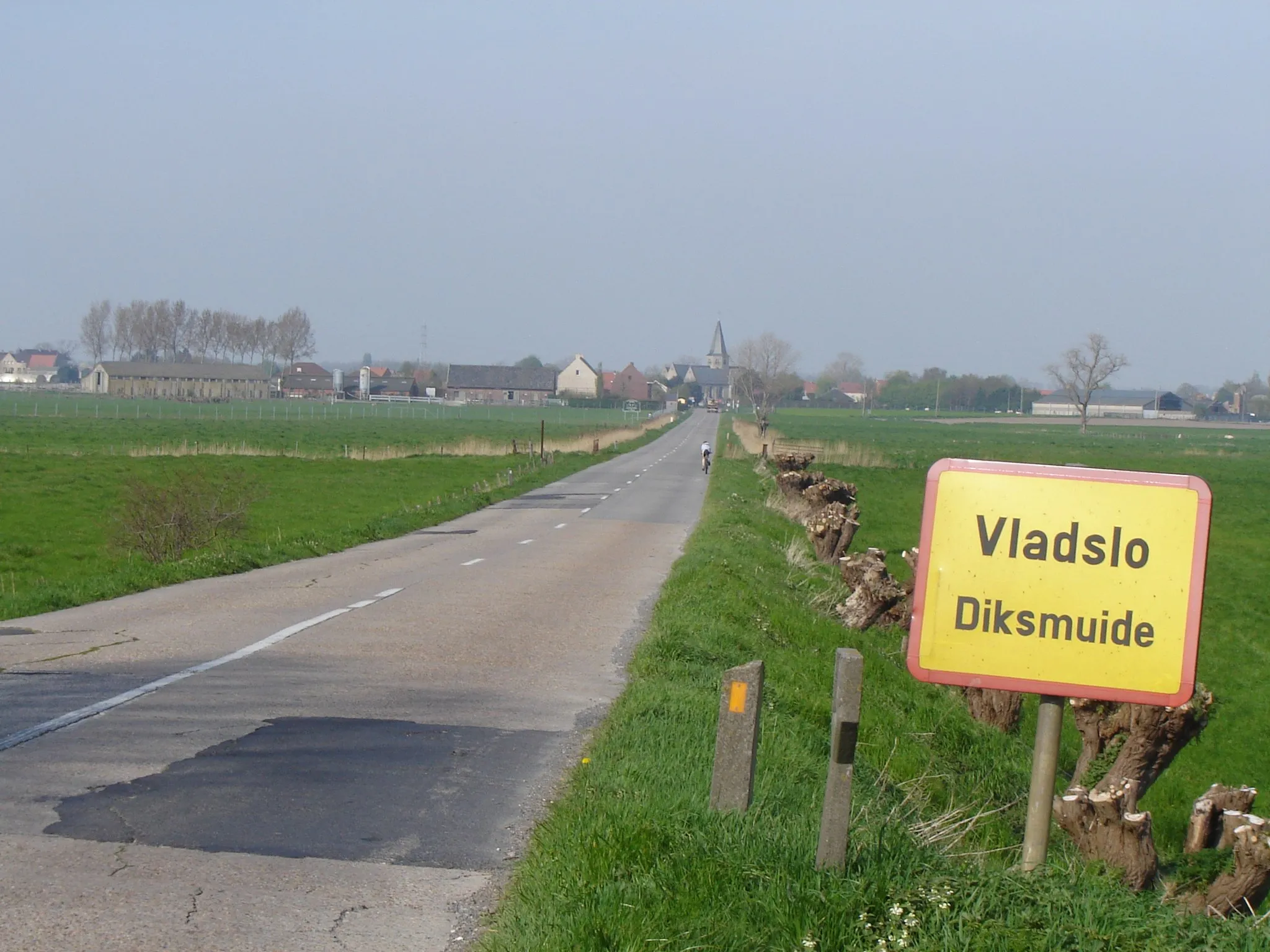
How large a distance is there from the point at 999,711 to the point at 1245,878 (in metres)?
6.59

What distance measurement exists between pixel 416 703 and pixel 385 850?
3.37m

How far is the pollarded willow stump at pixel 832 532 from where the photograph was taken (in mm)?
21703

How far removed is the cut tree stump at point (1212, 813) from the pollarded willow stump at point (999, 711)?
542cm

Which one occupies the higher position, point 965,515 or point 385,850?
point 965,515

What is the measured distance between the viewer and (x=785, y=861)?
508 centimetres

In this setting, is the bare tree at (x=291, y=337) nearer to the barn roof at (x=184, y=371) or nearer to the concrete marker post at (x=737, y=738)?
the barn roof at (x=184, y=371)

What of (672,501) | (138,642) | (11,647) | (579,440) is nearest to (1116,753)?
(138,642)

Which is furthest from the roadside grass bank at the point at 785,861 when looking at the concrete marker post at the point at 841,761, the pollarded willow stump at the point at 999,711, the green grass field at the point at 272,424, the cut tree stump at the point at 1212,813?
the green grass field at the point at 272,424

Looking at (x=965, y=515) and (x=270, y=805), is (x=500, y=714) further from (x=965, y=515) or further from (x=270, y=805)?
(x=965, y=515)

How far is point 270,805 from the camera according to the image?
21.0ft

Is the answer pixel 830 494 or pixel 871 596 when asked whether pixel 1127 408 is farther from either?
pixel 871 596

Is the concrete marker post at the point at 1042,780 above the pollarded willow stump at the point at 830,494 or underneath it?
above

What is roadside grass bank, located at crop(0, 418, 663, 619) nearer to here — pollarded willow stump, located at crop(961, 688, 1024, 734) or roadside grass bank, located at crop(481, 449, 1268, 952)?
roadside grass bank, located at crop(481, 449, 1268, 952)

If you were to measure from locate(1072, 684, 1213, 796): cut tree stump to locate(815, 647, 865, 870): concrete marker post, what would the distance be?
4069 mm
